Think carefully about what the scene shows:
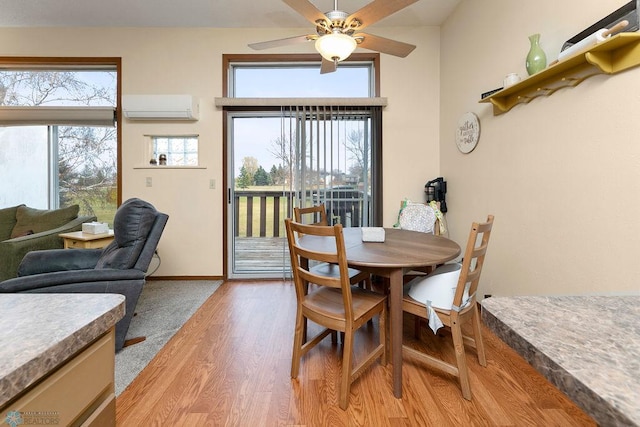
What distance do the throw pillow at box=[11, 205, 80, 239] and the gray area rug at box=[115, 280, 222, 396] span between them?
1.11 m

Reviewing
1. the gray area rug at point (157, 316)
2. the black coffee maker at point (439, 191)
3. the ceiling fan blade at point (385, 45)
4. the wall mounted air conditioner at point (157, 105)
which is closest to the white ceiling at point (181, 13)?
the wall mounted air conditioner at point (157, 105)

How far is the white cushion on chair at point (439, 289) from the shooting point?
150 cm

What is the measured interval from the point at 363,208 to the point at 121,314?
294cm

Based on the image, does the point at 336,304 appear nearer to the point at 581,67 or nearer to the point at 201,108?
the point at 581,67

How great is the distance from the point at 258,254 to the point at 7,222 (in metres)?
2.66

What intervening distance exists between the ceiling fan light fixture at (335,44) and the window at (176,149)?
7.34ft

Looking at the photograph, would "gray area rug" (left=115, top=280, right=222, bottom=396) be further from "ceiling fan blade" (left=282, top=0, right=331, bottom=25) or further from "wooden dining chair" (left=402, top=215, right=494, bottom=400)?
"ceiling fan blade" (left=282, top=0, right=331, bottom=25)

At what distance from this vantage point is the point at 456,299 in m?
1.42

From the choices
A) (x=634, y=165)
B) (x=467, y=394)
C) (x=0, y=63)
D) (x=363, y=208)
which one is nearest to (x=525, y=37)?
(x=634, y=165)

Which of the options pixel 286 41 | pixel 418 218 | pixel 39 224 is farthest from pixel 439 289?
pixel 39 224

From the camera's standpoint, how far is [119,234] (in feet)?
6.21

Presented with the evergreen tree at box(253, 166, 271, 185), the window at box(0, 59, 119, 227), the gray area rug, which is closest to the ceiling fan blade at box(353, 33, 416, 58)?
the evergreen tree at box(253, 166, 271, 185)

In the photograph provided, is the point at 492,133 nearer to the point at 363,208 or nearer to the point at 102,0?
the point at 363,208

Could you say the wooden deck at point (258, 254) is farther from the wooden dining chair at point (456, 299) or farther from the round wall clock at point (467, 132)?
the round wall clock at point (467, 132)
